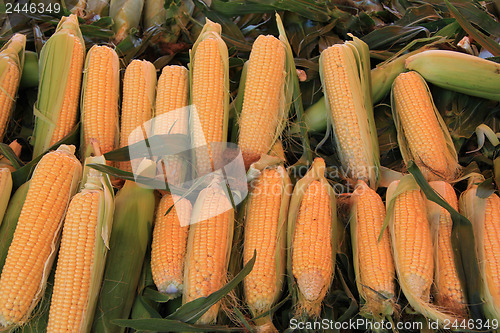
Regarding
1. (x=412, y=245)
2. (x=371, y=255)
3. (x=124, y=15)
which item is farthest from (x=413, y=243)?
(x=124, y=15)

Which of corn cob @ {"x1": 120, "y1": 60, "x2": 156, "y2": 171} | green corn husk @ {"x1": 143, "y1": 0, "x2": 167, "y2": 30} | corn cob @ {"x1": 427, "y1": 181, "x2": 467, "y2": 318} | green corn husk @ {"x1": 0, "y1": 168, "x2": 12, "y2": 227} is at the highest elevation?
green corn husk @ {"x1": 143, "y1": 0, "x2": 167, "y2": 30}

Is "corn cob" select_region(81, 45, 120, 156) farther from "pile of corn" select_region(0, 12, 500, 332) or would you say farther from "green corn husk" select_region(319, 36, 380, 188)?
"green corn husk" select_region(319, 36, 380, 188)

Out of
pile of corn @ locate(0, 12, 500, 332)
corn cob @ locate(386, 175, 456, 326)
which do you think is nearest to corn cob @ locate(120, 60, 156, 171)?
pile of corn @ locate(0, 12, 500, 332)

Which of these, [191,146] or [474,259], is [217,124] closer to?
[191,146]

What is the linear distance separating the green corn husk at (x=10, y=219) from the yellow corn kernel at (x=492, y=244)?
105 inches

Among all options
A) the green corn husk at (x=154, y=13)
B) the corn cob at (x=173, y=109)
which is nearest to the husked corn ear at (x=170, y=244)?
the corn cob at (x=173, y=109)

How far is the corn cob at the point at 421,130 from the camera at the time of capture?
7.40 feet

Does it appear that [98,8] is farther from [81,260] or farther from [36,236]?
[81,260]

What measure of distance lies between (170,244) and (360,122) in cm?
151

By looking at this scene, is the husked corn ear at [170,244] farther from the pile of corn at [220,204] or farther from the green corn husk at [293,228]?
the green corn husk at [293,228]

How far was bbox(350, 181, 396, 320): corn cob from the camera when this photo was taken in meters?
1.82

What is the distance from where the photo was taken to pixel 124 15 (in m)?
3.09

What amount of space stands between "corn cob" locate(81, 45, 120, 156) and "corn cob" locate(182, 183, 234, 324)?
0.86m

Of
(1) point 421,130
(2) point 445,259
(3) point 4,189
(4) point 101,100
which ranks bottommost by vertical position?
(2) point 445,259
